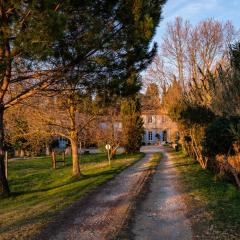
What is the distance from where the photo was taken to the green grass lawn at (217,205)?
754 centimetres

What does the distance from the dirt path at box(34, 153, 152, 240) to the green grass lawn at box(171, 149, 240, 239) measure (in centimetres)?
175

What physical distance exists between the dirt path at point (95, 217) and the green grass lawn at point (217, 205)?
68.7 inches

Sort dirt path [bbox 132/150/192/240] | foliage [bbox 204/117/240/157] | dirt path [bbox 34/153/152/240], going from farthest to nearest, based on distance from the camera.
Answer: foliage [bbox 204/117/240/157], dirt path [bbox 34/153/152/240], dirt path [bbox 132/150/192/240]

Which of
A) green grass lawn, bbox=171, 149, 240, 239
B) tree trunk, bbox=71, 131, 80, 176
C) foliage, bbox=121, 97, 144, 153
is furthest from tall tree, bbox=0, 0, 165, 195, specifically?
foliage, bbox=121, 97, 144, 153

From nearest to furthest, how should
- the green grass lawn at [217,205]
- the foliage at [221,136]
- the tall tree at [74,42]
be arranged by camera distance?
the green grass lawn at [217,205], the tall tree at [74,42], the foliage at [221,136]

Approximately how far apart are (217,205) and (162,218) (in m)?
1.95

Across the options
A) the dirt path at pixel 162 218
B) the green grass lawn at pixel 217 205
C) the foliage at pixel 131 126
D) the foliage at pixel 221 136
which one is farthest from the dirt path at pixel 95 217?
the foliage at pixel 131 126

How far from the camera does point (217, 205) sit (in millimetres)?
9938

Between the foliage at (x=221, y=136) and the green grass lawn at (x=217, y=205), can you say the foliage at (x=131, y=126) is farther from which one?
→ the foliage at (x=221, y=136)

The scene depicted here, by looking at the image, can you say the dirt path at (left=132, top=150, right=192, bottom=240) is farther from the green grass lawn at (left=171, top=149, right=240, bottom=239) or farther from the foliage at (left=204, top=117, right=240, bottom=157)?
the foliage at (left=204, top=117, right=240, bottom=157)

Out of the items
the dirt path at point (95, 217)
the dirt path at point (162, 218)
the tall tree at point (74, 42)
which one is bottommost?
the dirt path at point (162, 218)

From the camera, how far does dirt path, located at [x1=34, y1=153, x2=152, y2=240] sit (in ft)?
24.1

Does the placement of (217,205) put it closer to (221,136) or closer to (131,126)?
(221,136)

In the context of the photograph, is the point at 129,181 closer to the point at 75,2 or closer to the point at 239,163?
the point at 239,163
